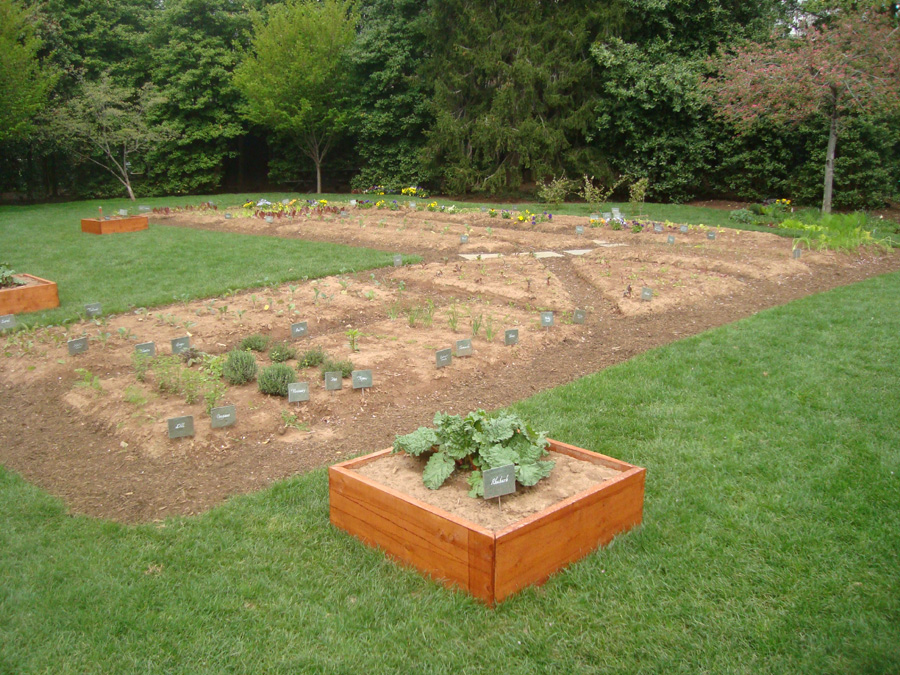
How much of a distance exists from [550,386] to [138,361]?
10.5 feet

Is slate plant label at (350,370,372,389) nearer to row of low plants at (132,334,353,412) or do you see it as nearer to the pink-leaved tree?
row of low plants at (132,334,353,412)

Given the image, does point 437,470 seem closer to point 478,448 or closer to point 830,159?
point 478,448

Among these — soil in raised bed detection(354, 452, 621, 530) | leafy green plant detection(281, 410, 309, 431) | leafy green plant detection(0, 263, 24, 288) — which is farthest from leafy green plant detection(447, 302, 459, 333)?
leafy green plant detection(0, 263, 24, 288)

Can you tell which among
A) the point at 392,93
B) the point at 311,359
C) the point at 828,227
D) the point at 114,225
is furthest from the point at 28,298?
the point at 392,93

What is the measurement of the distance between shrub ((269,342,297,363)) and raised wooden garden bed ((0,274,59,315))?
3649 millimetres

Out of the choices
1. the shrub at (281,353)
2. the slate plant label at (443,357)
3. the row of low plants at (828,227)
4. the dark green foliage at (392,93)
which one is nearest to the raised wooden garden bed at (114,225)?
the shrub at (281,353)

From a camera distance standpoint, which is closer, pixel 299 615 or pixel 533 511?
pixel 299 615

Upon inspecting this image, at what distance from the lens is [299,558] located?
300 centimetres

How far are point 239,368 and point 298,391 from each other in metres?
0.73

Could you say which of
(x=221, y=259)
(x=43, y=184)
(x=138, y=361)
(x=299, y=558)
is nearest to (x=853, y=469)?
(x=299, y=558)

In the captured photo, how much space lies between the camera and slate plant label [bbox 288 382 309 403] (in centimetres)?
457

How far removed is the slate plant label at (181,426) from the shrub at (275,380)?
0.70 m

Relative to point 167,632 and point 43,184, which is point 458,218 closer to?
point 167,632

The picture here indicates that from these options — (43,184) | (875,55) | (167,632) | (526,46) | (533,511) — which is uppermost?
(526,46)
